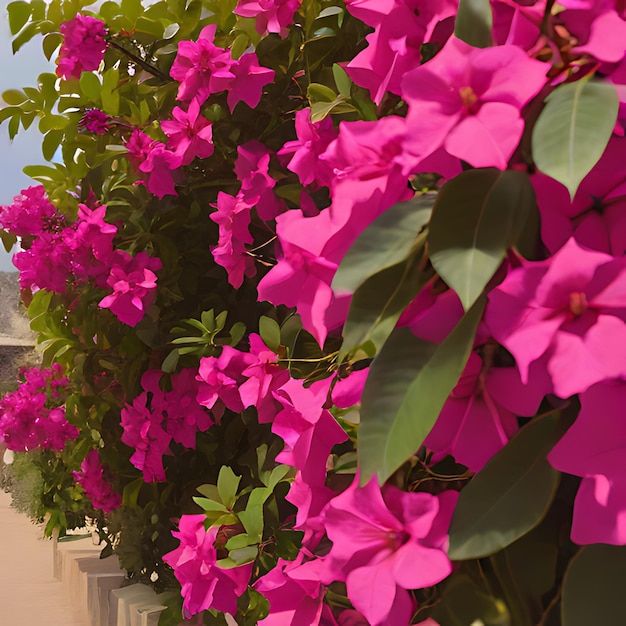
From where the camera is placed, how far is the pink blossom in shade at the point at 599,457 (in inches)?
14.3

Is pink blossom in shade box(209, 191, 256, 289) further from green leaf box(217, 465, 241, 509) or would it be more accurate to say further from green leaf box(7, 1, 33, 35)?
green leaf box(7, 1, 33, 35)

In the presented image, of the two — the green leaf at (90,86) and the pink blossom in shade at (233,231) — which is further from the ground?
the green leaf at (90,86)

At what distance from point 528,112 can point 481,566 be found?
0.28m

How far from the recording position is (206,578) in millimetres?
1112

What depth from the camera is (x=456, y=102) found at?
0.42 meters

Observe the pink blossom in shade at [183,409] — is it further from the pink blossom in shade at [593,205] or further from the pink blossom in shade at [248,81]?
the pink blossom in shade at [593,205]

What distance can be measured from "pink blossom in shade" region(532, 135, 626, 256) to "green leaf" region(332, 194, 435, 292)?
64 millimetres

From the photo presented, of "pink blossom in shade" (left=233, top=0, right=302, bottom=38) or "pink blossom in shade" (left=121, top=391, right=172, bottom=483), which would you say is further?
"pink blossom in shade" (left=121, top=391, right=172, bottom=483)

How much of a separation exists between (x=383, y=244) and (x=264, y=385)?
610 millimetres

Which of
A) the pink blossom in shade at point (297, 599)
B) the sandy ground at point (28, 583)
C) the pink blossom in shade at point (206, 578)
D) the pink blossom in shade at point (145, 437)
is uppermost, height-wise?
the pink blossom in shade at point (297, 599)

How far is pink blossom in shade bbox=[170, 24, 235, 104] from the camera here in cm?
126

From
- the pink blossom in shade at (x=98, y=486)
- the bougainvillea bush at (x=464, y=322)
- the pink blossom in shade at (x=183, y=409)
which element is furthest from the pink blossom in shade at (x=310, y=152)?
the pink blossom in shade at (x=98, y=486)

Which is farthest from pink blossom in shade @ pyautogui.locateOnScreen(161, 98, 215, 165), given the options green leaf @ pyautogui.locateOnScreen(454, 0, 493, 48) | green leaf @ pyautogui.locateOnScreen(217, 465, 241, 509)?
green leaf @ pyautogui.locateOnScreen(454, 0, 493, 48)

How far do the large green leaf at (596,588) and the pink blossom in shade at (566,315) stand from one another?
9 centimetres
